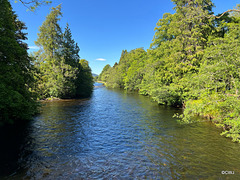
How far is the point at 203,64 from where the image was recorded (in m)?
15.9

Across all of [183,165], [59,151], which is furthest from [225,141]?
[59,151]

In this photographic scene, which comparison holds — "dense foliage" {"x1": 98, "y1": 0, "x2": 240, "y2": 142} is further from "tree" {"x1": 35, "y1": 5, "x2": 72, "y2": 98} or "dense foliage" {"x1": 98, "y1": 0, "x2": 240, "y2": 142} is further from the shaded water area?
"tree" {"x1": 35, "y1": 5, "x2": 72, "y2": 98}

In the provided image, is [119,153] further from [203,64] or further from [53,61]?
[53,61]

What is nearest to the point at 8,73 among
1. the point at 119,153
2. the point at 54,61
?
the point at 119,153

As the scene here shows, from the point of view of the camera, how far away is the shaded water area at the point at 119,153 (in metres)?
7.64

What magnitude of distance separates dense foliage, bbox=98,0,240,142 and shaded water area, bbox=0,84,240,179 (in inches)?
74.1

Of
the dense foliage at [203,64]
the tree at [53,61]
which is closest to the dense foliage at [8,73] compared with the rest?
the dense foliage at [203,64]

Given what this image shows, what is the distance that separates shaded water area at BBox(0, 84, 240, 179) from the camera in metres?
7.64

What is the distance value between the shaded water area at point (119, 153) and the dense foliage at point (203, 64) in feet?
6.17

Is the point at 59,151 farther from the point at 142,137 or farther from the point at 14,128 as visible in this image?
the point at 14,128

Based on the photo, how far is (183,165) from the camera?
8.38 m

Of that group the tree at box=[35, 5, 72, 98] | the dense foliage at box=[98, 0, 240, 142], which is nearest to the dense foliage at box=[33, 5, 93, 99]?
the tree at box=[35, 5, 72, 98]

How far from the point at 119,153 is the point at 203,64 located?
518 inches

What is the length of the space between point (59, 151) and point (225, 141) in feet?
40.8
